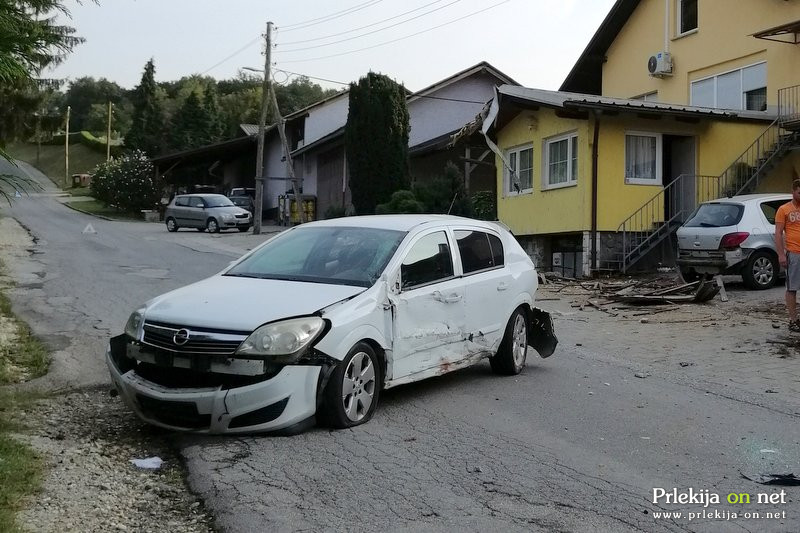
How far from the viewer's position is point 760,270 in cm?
1495

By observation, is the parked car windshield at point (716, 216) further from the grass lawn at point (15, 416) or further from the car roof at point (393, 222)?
the grass lawn at point (15, 416)

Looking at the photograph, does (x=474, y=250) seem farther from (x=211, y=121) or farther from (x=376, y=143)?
(x=211, y=121)

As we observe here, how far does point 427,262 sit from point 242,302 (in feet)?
6.08

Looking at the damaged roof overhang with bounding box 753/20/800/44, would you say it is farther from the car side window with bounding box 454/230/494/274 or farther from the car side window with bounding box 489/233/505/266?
the car side window with bounding box 454/230/494/274

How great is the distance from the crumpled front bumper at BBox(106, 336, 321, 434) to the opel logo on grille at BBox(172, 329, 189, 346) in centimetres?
31

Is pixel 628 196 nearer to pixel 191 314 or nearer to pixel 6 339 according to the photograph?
pixel 6 339

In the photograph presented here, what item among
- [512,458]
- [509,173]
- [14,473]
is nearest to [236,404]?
[14,473]

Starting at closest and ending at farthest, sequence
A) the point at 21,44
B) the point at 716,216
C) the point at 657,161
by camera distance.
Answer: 1. the point at 21,44
2. the point at 716,216
3. the point at 657,161

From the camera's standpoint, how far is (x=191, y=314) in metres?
5.77

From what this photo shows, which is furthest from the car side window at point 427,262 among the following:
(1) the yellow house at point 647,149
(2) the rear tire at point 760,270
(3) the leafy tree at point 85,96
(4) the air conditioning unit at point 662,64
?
(3) the leafy tree at point 85,96

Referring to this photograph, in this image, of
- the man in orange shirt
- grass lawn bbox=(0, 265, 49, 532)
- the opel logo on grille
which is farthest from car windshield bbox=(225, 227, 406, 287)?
the man in orange shirt

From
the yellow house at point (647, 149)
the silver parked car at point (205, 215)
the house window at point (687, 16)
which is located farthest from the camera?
the silver parked car at point (205, 215)

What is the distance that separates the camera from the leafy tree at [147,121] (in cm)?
7169

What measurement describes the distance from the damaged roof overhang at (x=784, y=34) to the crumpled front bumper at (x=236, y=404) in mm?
18844
